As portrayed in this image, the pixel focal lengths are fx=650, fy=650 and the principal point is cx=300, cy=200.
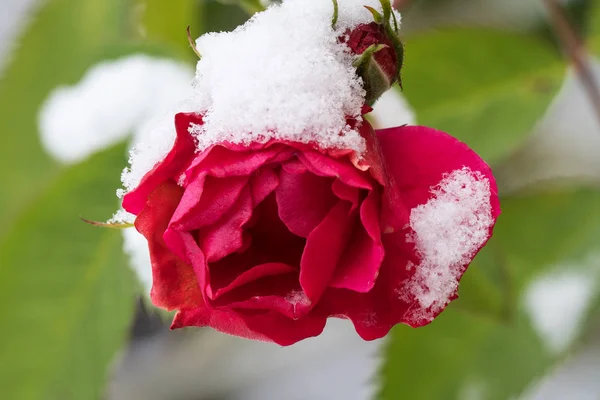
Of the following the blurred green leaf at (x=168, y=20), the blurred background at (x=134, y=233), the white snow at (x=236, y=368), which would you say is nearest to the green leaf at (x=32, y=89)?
the blurred background at (x=134, y=233)

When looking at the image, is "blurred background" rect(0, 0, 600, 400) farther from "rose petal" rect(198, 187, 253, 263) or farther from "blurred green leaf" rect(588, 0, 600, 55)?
"rose petal" rect(198, 187, 253, 263)

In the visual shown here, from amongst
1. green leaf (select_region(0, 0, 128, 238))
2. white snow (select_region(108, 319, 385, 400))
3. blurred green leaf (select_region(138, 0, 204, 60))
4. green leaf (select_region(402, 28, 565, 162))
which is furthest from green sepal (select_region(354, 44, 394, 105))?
white snow (select_region(108, 319, 385, 400))

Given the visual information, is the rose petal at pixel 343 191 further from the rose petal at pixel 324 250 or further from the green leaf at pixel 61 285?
the green leaf at pixel 61 285

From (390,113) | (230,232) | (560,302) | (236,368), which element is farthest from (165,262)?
(236,368)

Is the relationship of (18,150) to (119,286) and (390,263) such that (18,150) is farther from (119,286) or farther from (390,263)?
(390,263)

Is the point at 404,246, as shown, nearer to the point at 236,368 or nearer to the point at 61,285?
the point at 61,285

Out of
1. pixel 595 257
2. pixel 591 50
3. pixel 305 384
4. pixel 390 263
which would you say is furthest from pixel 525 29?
pixel 390 263

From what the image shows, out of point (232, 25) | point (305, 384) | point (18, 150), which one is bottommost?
point (305, 384)
